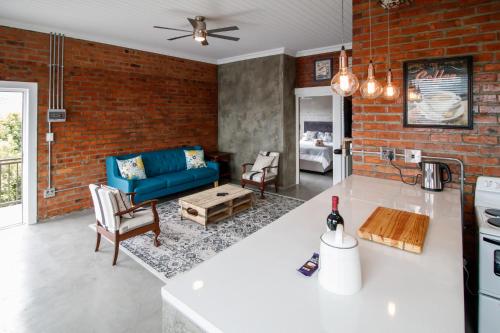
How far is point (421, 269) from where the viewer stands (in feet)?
3.73

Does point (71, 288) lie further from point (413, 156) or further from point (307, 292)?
point (413, 156)

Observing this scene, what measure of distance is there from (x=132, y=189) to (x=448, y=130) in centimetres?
409

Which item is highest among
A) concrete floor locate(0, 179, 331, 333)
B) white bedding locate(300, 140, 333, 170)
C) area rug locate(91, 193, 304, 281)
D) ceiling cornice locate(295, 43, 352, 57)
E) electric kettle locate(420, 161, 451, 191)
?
ceiling cornice locate(295, 43, 352, 57)

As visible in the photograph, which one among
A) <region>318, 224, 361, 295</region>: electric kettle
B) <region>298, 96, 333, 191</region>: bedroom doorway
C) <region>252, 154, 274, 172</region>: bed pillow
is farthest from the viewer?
<region>298, 96, 333, 191</region>: bedroom doorway

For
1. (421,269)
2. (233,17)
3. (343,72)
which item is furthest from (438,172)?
(233,17)

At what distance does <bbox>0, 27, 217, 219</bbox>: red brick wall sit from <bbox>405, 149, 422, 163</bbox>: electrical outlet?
4510 mm

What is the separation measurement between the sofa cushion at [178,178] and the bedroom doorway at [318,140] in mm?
2398

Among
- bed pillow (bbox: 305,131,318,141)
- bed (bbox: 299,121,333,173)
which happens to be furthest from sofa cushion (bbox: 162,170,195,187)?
bed pillow (bbox: 305,131,318,141)

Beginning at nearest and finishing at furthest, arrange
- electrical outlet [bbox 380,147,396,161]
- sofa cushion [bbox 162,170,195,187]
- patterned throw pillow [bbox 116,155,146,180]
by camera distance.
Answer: electrical outlet [bbox 380,147,396,161] → patterned throw pillow [bbox 116,155,146,180] → sofa cushion [bbox 162,170,195,187]

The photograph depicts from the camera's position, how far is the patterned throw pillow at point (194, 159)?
5773 millimetres

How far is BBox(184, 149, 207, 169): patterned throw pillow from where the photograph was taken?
18.9ft

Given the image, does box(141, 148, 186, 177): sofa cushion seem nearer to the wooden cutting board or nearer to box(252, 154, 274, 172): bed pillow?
box(252, 154, 274, 172): bed pillow

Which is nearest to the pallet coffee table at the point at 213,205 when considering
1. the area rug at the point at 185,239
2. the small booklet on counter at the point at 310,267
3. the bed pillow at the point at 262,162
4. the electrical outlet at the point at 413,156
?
the area rug at the point at 185,239

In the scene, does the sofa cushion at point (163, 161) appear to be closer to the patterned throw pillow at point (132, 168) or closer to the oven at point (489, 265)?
the patterned throw pillow at point (132, 168)
